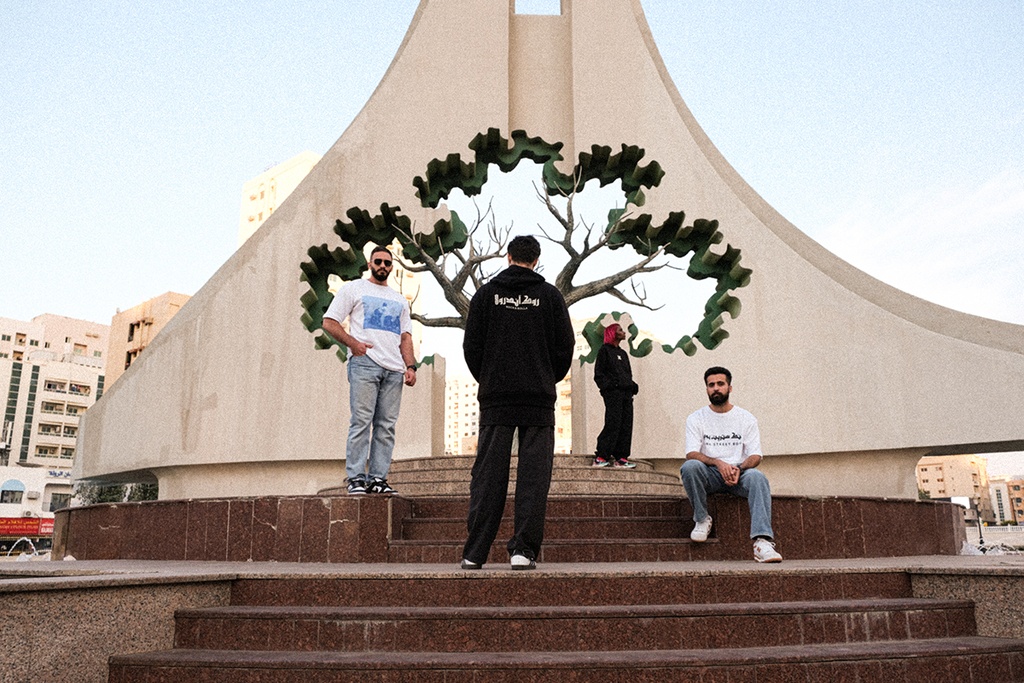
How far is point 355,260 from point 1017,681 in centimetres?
837

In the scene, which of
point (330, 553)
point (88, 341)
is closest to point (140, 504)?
point (330, 553)

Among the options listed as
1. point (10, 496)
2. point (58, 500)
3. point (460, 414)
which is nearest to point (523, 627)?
point (10, 496)

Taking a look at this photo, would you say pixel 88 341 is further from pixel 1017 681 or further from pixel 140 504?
pixel 1017 681

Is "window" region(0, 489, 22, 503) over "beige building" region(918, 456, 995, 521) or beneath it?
beneath

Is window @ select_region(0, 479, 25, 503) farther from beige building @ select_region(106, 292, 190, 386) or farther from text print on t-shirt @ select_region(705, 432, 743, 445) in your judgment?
text print on t-shirt @ select_region(705, 432, 743, 445)

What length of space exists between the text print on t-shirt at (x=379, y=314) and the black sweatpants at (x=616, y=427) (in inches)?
122

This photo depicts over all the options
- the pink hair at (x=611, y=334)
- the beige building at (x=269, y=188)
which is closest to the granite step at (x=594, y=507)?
the pink hair at (x=611, y=334)

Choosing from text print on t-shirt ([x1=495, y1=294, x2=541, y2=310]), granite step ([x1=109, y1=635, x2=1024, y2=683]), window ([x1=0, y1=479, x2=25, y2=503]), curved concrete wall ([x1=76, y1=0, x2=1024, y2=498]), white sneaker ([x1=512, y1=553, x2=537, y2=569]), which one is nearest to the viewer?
granite step ([x1=109, y1=635, x2=1024, y2=683])

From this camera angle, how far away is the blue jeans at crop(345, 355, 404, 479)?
189 inches

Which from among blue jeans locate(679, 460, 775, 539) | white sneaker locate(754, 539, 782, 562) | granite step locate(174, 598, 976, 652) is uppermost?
blue jeans locate(679, 460, 775, 539)

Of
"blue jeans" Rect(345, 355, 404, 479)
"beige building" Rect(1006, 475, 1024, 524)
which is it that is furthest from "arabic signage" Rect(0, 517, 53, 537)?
"beige building" Rect(1006, 475, 1024, 524)

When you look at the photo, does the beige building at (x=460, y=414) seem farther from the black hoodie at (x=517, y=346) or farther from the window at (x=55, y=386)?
the black hoodie at (x=517, y=346)

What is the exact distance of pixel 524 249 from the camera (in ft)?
11.9

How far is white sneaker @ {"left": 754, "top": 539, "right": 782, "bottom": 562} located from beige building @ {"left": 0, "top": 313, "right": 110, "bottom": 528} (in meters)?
47.2
